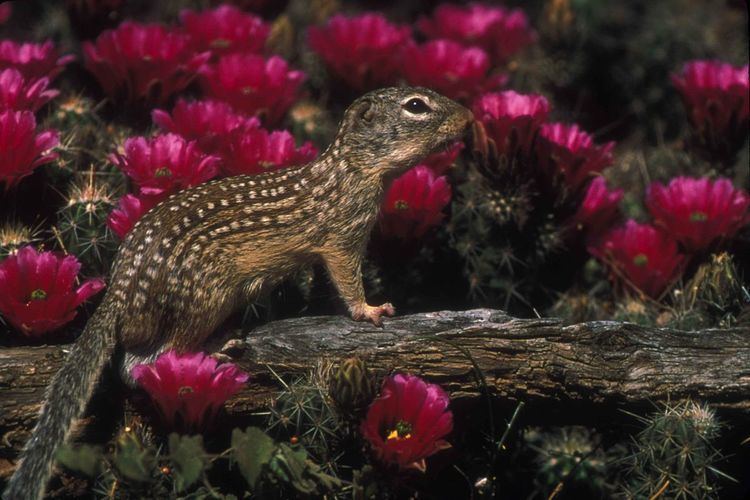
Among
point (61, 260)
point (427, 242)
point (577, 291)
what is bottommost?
point (577, 291)

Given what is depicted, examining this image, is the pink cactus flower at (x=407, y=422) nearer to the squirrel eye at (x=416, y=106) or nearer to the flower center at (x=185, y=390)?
the flower center at (x=185, y=390)

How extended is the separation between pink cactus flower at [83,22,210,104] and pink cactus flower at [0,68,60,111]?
47cm

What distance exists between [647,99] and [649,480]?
14.7 feet

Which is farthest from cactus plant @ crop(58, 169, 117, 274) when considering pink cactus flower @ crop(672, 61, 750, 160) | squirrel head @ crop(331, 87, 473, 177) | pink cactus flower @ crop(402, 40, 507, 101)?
pink cactus flower @ crop(672, 61, 750, 160)

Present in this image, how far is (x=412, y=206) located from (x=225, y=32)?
2283 mm

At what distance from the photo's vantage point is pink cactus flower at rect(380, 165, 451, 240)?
→ 484 cm

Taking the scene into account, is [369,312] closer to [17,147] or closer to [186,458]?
[186,458]

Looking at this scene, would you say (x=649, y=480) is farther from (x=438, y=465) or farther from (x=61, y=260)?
(x=61, y=260)

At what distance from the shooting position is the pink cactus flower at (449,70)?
610 centimetres

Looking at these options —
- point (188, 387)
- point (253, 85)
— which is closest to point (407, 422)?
point (188, 387)

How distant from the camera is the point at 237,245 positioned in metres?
4.31

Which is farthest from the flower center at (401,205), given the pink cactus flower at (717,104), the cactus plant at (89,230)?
the pink cactus flower at (717,104)

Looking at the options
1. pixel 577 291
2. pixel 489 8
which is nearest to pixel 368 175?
pixel 577 291

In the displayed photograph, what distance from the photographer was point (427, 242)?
5.29 metres
